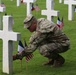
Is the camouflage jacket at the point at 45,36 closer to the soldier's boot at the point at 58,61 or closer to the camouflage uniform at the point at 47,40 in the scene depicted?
the camouflage uniform at the point at 47,40

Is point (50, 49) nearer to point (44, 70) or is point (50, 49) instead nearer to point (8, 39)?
point (44, 70)

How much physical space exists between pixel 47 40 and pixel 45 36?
0.25 metres

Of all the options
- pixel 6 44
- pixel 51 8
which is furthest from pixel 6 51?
pixel 51 8

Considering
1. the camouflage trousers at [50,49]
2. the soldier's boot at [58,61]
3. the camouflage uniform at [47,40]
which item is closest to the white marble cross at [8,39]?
the camouflage uniform at [47,40]

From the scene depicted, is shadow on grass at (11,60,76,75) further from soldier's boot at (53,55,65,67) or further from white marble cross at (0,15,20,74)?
white marble cross at (0,15,20,74)

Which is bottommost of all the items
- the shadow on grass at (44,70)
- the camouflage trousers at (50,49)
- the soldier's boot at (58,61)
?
the shadow on grass at (44,70)

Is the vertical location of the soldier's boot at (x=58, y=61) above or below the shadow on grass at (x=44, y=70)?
above

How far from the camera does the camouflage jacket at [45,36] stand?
614cm

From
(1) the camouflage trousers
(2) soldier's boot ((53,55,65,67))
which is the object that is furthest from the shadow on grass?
(1) the camouflage trousers

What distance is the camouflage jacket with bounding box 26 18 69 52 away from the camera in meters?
6.14

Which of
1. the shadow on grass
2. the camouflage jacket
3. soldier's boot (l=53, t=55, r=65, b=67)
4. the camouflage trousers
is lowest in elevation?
the shadow on grass

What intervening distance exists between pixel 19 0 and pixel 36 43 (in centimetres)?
1127

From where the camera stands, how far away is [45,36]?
246 inches

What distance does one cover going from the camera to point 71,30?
10.8 m
